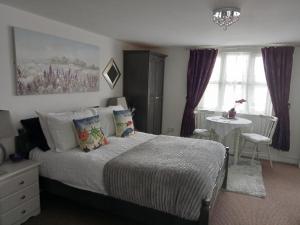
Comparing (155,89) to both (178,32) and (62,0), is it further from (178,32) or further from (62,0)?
(62,0)

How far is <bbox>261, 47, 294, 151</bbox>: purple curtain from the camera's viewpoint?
412 cm

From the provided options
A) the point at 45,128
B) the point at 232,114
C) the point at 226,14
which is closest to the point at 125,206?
the point at 45,128

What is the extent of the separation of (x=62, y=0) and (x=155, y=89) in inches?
113

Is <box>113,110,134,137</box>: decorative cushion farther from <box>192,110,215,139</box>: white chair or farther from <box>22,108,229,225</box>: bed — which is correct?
<box>192,110,215,139</box>: white chair

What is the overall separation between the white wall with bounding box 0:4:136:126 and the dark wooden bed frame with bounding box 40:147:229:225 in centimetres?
90

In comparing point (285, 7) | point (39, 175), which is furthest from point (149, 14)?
point (39, 175)

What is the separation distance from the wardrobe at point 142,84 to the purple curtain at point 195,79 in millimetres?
722

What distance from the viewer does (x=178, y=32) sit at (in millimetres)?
3377

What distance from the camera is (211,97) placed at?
4.86 metres

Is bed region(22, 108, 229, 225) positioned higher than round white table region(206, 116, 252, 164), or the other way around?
round white table region(206, 116, 252, 164)

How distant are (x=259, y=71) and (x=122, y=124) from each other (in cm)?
292

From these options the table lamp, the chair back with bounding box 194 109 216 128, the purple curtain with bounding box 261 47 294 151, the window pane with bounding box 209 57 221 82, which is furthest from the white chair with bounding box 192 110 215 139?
the table lamp

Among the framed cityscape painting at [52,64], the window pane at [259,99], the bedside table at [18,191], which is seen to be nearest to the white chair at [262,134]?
the window pane at [259,99]

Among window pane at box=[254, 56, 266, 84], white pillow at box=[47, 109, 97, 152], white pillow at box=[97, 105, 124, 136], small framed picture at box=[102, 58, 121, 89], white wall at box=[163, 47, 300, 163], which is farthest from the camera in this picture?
white wall at box=[163, 47, 300, 163]
